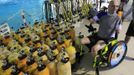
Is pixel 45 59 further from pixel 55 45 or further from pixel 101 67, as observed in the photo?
pixel 101 67

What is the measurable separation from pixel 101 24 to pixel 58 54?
754mm

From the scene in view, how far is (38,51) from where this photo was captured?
7.79 feet

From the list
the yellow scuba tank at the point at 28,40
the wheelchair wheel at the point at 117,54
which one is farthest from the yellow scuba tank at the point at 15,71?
the wheelchair wheel at the point at 117,54

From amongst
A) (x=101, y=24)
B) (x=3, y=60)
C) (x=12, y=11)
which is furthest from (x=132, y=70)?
(x=12, y=11)

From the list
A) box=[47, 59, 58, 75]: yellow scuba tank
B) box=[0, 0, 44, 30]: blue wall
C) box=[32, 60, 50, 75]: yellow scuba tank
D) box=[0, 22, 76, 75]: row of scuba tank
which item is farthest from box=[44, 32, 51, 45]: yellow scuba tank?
box=[0, 0, 44, 30]: blue wall

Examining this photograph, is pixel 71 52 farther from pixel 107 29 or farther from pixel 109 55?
pixel 107 29

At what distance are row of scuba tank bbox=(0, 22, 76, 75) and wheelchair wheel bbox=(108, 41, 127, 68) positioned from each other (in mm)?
429

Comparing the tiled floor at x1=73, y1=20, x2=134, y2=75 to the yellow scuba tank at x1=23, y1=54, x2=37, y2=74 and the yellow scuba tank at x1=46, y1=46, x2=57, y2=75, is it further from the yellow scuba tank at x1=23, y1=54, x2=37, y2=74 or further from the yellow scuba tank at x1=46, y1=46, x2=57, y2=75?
the yellow scuba tank at x1=23, y1=54, x2=37, y2=74

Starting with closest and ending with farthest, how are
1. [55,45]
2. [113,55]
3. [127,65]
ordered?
[55,45] < [113,55] < [127,65]

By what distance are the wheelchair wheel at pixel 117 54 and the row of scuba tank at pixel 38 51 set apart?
1.41 ft

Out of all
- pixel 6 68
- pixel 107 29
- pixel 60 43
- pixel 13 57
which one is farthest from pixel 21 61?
pixel 107 29

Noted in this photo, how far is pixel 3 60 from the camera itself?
2.19 meters

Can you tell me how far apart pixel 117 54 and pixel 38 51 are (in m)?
0.95

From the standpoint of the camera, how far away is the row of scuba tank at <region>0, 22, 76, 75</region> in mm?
2197
